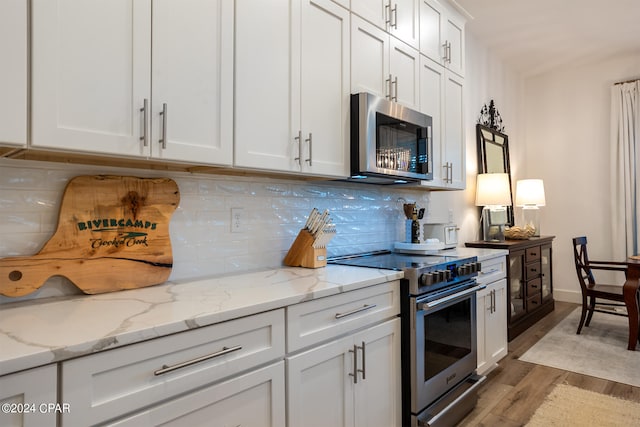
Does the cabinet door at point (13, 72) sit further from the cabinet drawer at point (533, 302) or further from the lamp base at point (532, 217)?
the lamp base at point (532, 217)

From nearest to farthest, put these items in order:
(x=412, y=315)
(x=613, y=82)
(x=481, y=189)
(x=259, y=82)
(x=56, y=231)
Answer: (x=56, y=231) < (x=259, y=82) < (x=412, y=315) < (x=481, y=189) < (x=613, y=82)

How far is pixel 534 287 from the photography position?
13.5ft

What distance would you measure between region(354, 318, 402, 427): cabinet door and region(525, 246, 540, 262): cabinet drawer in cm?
267

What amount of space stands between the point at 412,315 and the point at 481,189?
2566 mm

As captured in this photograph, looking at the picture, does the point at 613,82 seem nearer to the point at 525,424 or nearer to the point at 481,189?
the point at 481,189

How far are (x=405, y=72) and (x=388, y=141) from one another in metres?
0.56

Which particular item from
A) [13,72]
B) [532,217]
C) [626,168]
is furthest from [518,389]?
[626,168]

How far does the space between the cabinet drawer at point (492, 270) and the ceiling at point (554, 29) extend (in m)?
2.21

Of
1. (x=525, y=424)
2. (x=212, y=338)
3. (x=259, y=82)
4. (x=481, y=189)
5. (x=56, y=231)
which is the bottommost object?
(x=525, y=424)

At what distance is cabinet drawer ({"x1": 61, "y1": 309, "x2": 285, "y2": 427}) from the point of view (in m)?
0.89

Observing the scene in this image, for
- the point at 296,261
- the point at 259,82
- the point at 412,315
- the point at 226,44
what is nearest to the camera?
the point at 226,44

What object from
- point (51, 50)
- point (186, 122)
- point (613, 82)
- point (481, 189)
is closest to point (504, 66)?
point (613, 82)

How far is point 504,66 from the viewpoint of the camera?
4887 mm

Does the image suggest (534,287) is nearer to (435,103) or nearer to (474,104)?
(474,104)
